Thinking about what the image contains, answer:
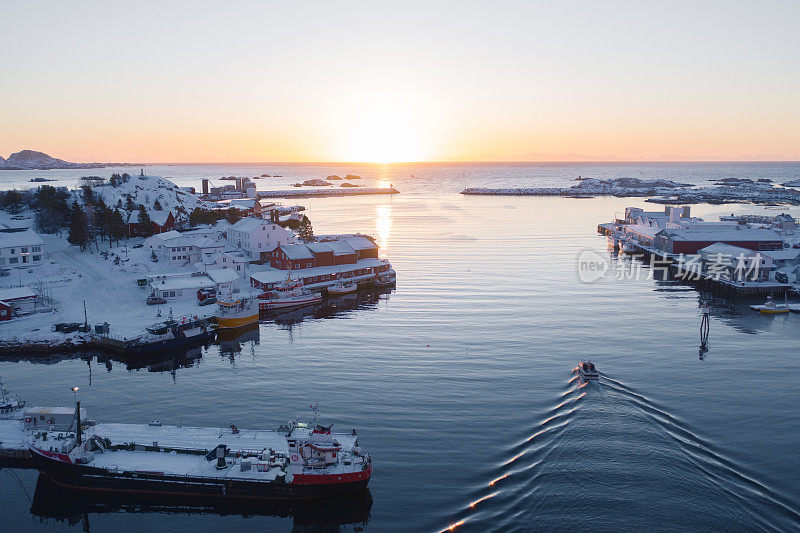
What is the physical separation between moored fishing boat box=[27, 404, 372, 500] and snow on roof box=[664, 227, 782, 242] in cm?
8141

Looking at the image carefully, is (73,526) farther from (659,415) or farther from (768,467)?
(768,467)

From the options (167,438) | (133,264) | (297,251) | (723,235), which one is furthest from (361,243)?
(723,235)

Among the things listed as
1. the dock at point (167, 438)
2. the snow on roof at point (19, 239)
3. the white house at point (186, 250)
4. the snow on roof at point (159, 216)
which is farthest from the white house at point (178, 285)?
the dock at point (167, 438)

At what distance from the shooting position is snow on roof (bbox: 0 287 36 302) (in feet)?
196

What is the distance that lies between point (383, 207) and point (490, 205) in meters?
36.6

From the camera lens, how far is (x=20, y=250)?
75500mm

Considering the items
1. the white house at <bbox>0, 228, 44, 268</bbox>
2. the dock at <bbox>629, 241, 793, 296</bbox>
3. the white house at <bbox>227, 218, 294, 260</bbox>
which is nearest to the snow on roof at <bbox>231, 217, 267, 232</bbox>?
the white house at <bbox>227, 218, 294, 260</bbox>

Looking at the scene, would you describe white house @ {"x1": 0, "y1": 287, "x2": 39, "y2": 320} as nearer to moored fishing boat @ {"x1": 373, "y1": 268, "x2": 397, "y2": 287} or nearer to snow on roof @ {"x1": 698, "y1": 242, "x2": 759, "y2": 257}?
moored fishing boat @ {"x1": 373, "y1": 268, "x2": 397, "y2": 287}

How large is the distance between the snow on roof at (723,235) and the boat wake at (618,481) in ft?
219

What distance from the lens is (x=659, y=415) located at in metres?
37.2

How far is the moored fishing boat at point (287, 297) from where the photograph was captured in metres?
68.8

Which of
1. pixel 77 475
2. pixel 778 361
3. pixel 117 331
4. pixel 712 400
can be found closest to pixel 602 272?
pixel 778 361

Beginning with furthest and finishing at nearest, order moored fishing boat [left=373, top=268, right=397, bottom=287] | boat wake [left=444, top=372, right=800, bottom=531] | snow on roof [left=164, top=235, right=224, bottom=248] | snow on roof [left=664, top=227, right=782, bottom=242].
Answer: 1. snow on roof [left=664, top=227, right=782, bottom=242]
2. snow on roof [left=164, top=235, right=224, bottom=248]
3. moored fishing boat [left=373, top=268, right=397, bottom=287]
4. boat wake [left=444, top=372, right=800, bottom=531]

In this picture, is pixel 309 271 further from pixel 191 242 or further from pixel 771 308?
pixel 771 308
